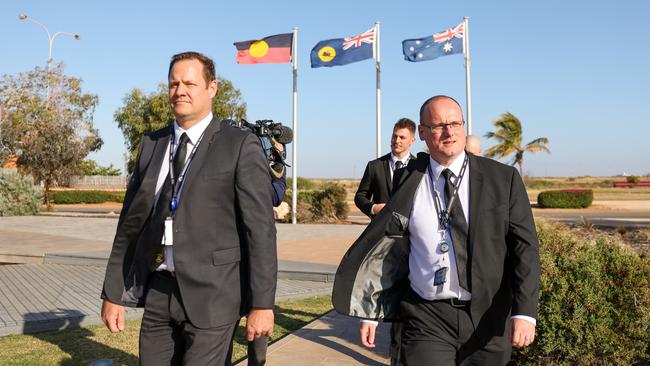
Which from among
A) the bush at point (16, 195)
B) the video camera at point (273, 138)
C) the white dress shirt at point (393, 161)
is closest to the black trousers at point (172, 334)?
the video camera at point (273, 138)

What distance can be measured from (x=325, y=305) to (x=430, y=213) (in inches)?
210

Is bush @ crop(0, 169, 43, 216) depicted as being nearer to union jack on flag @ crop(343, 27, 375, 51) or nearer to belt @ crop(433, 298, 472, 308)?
union jack on flag @ crop(343, 27, 375, 51)

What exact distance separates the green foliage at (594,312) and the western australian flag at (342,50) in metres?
16.7

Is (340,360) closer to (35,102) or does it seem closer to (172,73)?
(172,73)

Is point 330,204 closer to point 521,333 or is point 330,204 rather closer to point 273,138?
point 273,138

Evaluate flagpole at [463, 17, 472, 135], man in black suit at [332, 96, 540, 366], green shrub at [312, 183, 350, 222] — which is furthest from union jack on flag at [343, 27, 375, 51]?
man in black suit at [332, 96, 540, 366]

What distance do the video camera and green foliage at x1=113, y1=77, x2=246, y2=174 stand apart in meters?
37.2

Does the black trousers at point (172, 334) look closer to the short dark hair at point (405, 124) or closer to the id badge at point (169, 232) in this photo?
the id badge at point (169, 232)

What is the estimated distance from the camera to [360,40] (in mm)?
20359

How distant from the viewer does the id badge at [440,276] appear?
8.85 feet

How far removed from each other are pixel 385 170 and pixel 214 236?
10.5ft

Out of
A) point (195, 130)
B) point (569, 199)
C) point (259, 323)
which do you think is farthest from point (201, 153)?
point (569, 199)

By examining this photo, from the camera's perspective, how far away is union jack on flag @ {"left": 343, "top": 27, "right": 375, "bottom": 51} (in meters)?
20.3

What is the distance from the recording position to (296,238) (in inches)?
624
